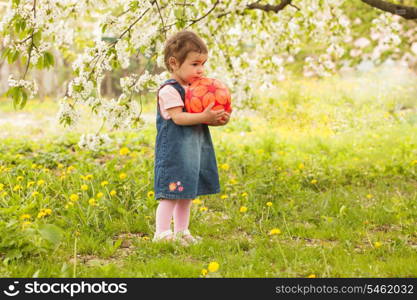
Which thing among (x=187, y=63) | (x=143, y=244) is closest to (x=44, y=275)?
(x=143, y=244)

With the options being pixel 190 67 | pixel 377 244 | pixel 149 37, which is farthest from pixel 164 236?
pixel 149 37

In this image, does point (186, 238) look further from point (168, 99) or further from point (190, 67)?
point (190, 67)

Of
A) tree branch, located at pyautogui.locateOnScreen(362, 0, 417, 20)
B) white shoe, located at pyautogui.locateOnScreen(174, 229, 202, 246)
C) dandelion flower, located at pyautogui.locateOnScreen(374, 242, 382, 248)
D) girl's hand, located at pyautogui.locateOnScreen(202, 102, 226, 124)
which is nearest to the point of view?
girl's hand, located at pyautogui.locateOnScreen(202, 102, 226, 124)

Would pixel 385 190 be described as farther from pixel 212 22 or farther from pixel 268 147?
pixel 212 22

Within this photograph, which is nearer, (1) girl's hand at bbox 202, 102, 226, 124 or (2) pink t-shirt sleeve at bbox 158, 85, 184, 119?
(1) girl's hand at bbox 202, 102, 226, 124

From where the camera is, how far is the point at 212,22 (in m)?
6.10

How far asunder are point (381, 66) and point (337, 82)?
2.44 meters

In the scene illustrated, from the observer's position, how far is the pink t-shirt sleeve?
11.4 ft

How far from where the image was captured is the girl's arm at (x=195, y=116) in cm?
336

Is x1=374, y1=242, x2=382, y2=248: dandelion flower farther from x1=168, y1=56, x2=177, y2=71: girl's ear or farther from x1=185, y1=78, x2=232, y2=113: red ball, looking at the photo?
x1=168, y1=56, x2=177, y2=71: girl's ear

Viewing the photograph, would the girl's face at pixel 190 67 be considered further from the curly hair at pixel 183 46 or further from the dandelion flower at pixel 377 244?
the dandelion flower at pixel 377 244

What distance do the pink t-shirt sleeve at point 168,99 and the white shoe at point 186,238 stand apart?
793mm

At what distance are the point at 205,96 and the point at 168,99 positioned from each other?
0.25 m

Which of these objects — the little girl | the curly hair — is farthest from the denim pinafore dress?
the curly hair
